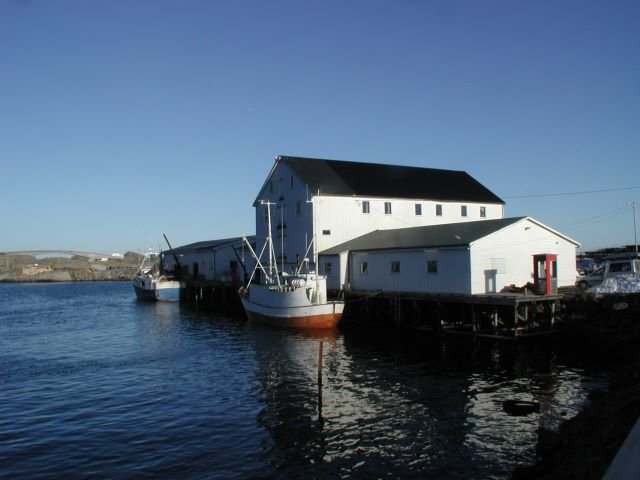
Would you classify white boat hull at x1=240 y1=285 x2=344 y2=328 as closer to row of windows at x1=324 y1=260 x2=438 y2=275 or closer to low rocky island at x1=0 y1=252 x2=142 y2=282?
row of windows at x1=324 y1=260 x2=438 y2=275

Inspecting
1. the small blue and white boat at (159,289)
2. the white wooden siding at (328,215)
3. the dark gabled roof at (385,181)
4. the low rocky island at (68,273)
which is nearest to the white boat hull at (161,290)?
the small blue and white boat at (159,289)

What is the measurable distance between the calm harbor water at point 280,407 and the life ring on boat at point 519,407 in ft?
1.09

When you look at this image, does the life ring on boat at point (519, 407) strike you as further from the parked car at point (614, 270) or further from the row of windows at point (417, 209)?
the row of windows at point (417, 209)

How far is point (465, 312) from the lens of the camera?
35.1 m

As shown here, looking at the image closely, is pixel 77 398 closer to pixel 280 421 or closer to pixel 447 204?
pixel 280 421

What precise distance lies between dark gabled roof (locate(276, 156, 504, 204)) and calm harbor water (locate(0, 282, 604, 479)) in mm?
18699

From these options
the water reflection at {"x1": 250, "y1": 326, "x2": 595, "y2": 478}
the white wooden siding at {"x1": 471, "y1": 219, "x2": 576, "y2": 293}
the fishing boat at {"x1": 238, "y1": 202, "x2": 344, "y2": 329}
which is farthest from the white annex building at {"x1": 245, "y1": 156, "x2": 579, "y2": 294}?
the water reflection at {"x1": 250, "y1": 326, "x2": 595, "y2": 478}

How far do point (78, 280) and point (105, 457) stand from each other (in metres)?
170

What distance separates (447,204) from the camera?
5228cm

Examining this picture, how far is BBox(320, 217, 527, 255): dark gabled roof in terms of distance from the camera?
112ft

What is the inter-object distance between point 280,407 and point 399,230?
93.1 ft

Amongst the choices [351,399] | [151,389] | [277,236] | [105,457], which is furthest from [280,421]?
[277,236]

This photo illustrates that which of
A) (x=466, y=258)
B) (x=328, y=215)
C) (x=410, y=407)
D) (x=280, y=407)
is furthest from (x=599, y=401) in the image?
(x=328, y=215)

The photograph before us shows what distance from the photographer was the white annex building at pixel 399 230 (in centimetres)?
3394
